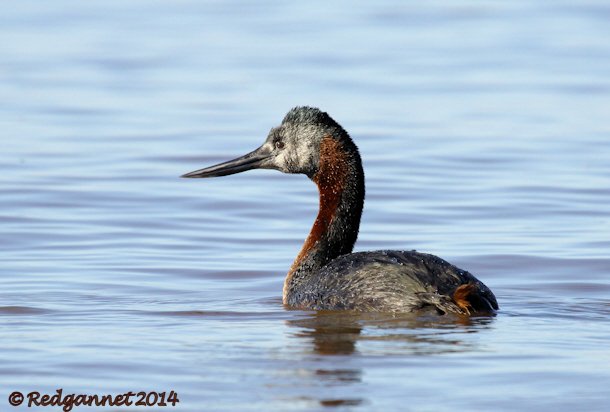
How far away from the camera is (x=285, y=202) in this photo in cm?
1470

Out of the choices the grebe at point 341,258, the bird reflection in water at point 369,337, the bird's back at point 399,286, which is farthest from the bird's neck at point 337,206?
the bird reflection in water at point 369,337

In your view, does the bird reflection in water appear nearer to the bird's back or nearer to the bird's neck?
the bird's back

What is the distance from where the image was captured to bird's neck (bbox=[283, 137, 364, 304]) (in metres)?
10.5

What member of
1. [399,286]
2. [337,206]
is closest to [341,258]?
[337,206]

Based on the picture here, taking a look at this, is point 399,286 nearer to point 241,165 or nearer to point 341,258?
point 341,258

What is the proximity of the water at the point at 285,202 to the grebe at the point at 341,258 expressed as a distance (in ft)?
0.54

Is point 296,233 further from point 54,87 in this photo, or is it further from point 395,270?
point 54,87

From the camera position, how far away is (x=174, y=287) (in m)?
11.1

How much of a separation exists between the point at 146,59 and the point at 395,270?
1430cm

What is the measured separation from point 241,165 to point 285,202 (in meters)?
3.51

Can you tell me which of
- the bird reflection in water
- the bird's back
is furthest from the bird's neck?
the bird reflection in water

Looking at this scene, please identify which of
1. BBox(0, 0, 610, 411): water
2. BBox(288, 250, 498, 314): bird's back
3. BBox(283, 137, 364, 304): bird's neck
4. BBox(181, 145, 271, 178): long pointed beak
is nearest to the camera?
BBox(0, 0, 610, 411): water

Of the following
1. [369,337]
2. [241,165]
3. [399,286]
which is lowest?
[369,337]

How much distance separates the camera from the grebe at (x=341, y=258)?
30.4ft
